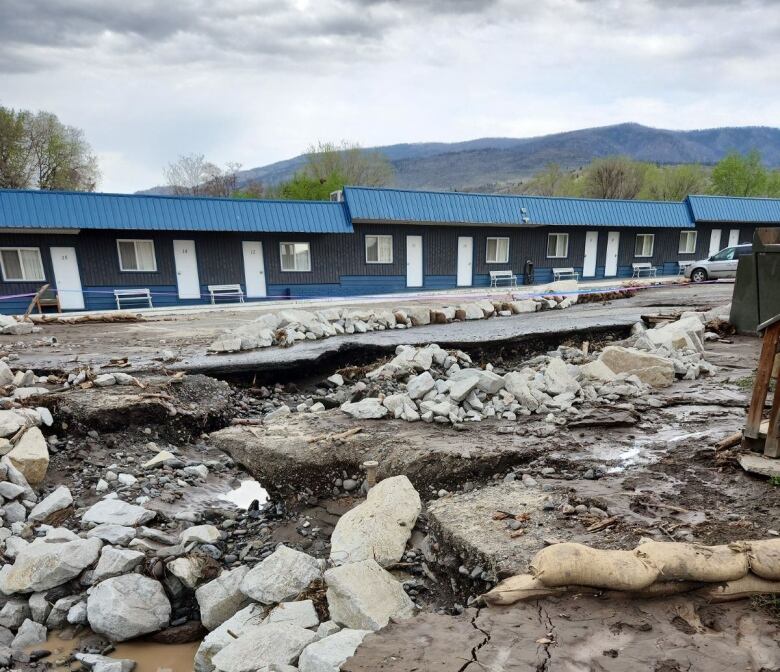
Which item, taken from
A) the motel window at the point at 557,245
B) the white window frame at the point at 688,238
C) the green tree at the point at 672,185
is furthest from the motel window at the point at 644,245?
the green tree at the point at 672,185

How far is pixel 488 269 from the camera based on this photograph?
854 inches

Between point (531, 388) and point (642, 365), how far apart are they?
1.79 m

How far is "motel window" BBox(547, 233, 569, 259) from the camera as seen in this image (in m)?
22.6

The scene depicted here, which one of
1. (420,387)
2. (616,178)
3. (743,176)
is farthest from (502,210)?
(743,176)

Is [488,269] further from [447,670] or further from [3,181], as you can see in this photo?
[3,181]

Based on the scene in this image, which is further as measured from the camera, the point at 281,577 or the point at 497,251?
the point at 497,251

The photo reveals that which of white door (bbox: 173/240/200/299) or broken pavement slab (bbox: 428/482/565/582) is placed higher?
white door (bbox: 173/240/200/299)

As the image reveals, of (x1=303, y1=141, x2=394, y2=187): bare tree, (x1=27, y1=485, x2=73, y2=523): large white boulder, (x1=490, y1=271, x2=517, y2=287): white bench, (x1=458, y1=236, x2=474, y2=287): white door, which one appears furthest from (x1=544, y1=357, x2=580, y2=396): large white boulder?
(x1=303, y1=141, x2=394, y2=187): bare tree

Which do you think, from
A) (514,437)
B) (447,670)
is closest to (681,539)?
(447,670)

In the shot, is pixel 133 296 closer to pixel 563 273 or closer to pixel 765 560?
pixel 563 273

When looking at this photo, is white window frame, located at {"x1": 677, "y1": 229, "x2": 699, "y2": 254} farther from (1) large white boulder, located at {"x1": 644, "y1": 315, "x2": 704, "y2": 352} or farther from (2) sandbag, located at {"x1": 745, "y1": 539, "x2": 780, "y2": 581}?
(2) sandbag, located at {"x1": 745, "y1": 539, "x2": 780, "y2": 581}

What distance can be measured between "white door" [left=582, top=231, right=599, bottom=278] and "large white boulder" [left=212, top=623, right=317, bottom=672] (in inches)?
915

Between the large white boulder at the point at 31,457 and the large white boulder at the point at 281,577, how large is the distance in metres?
3.05

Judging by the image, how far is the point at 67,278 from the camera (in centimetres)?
1634
